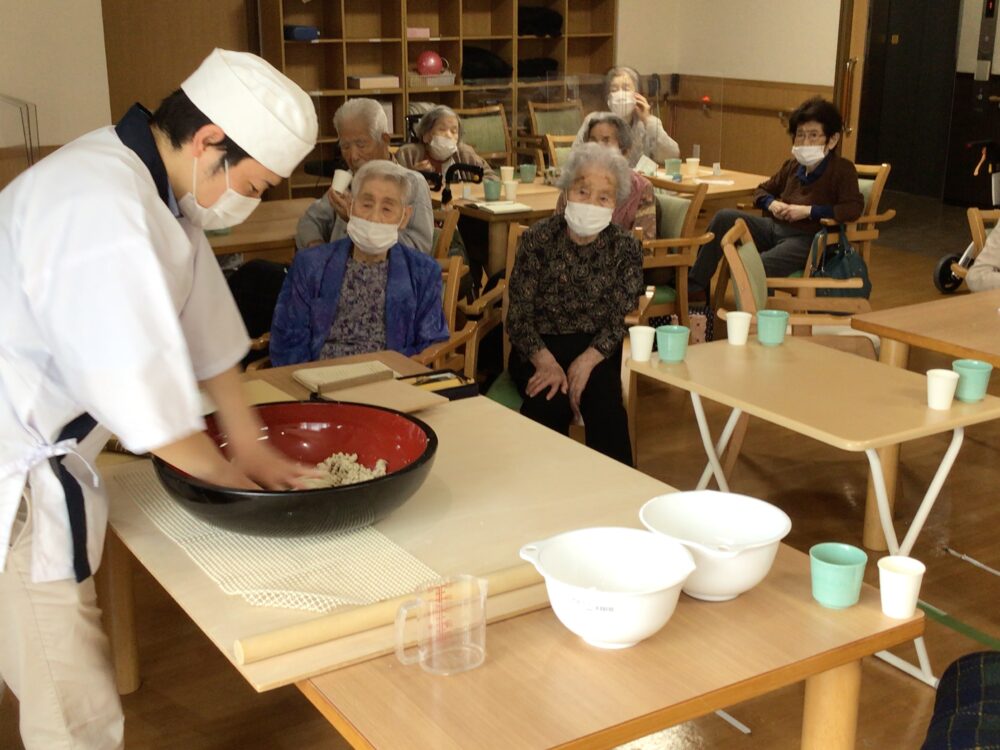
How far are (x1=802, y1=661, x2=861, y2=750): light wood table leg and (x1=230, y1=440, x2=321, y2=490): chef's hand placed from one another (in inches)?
32.0

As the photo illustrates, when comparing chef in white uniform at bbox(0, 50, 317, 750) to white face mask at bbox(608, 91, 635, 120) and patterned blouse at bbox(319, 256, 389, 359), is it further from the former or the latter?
white face mask at bbox(608, 91, 635, 120)

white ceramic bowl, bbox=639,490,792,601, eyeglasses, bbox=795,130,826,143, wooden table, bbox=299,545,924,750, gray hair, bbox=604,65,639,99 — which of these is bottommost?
wooden table, bbox=299,545,924,750

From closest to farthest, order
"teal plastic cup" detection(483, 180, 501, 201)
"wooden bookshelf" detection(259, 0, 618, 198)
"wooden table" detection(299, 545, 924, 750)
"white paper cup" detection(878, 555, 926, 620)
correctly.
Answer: "wooden table" detection(299, 545, 924, 750) → "white paper cup" detection(878, 555, 926, 620) → "teal plastic cup" detection(483, 180, 501, 201) → "wooden bookshelf" detection(259, 0, 618, 198)

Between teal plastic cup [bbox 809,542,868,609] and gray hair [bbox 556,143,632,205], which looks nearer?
teal plastic cup [bbox 809,542,868,609]

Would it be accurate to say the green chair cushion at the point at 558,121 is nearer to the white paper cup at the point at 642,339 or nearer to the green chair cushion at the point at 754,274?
the green chair cushion at the point at 754,274

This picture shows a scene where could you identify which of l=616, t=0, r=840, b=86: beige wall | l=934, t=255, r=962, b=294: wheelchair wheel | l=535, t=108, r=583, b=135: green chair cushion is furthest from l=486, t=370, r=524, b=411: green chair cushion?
l=616, t=0, r=840, b=86: beige wall

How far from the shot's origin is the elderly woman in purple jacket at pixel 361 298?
11.9ft

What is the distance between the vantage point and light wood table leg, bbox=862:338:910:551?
333 cm

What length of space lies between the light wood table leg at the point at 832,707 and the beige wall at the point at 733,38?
22.4ft

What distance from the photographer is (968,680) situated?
1.88 metres

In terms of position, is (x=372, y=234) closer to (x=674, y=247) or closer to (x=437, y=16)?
(x=674, y=247)

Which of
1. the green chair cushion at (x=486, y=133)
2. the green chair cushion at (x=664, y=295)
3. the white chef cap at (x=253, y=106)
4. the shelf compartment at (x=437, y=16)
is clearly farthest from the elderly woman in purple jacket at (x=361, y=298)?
the shelf compartment at (x=437, y=16)

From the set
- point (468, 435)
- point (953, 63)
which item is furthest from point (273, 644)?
point (953, 63)

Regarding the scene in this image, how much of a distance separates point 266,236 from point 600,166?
54.8 inches
